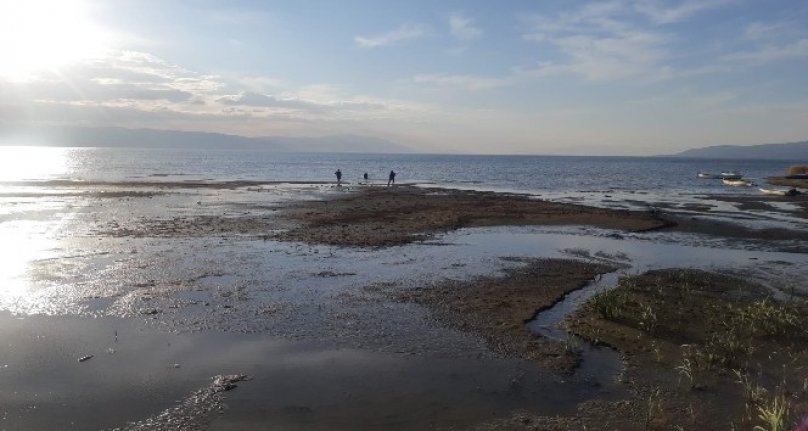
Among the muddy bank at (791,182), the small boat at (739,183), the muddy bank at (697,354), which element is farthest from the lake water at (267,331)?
the muddy bank at (791,182)

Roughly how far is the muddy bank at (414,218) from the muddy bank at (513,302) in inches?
281

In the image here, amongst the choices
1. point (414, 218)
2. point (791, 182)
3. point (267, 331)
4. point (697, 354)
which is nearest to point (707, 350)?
point (697, 354)

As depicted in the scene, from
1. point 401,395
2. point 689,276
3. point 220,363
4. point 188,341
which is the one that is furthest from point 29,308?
point 689,276

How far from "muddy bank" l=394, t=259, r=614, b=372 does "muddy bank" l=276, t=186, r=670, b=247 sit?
713 centimetres

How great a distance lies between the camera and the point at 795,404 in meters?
8.41

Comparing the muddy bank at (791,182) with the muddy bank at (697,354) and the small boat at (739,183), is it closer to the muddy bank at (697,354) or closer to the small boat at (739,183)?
the small boat at (739,183)

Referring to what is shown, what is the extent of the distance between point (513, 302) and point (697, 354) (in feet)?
15.2

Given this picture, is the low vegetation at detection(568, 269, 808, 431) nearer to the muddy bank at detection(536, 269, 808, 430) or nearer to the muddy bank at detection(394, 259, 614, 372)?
the muddy bank at detection(536, 269, 808, 430)

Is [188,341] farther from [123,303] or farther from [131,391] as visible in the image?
[123,303]

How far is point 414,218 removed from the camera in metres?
31.5

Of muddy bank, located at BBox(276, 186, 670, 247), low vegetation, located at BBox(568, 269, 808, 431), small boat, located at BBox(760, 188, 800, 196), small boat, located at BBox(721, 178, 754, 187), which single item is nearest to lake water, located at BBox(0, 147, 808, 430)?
low vegetation, located at BBox(568, 269, 808, 431)

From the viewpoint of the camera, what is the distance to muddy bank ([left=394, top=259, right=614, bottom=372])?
10836 millimetres

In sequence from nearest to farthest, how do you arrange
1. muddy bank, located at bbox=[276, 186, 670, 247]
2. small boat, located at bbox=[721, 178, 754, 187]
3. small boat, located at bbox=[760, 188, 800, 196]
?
muddy bank, located at bbox=[276, 186, 670, 247] → small boat, located at bbox=[760, 188, 800, 196] → small boat, located at bbox=[721, 178, 754, 187]

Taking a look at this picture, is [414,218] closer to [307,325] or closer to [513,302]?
[513,302]
